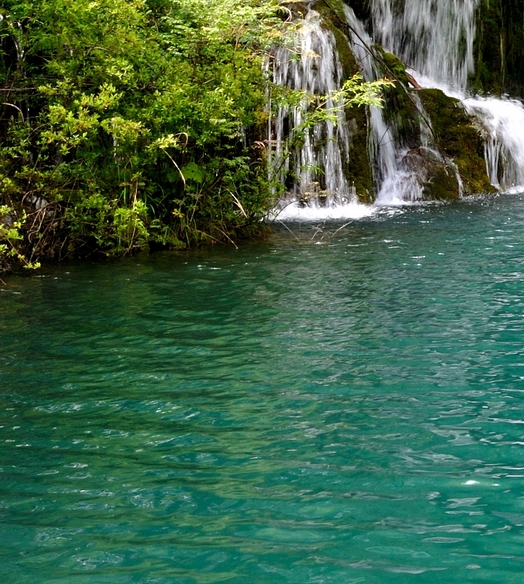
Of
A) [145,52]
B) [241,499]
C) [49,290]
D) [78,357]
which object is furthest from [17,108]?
[241,499]

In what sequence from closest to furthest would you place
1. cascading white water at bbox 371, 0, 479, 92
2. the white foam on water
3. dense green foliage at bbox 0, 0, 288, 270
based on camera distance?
dense green foliage at bbox 0, 0, 288, 270 → the white foam on water → cascading white water at bbox 371, 0, 479, 92

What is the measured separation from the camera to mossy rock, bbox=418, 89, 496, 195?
21.1 metres

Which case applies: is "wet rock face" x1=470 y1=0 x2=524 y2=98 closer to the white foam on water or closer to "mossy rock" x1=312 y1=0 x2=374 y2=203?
"mossy rock" x1=312 y1=0 x2=374 y2=203

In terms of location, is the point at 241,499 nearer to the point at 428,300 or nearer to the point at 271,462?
the point at 271,462

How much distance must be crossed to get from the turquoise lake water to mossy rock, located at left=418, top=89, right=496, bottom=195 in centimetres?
1124

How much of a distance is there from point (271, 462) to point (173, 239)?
28.1 feet

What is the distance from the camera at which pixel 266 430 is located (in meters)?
5.38

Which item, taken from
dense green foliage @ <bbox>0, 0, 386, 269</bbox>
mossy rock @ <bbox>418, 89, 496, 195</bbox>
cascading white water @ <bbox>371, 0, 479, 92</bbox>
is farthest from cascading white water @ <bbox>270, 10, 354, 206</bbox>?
cascading white water @ <bbox>371, 0, 479, 92</bbox>

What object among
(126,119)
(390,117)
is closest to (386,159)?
(390,117)

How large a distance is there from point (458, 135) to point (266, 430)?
17.5 meters

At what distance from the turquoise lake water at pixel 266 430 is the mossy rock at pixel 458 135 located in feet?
36.9

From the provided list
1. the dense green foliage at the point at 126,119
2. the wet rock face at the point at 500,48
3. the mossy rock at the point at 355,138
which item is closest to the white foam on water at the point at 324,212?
the mossy rock at the point at 355,138

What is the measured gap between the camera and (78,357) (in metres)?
7.27

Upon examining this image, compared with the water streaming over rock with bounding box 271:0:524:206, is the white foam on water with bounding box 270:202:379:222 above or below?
below
